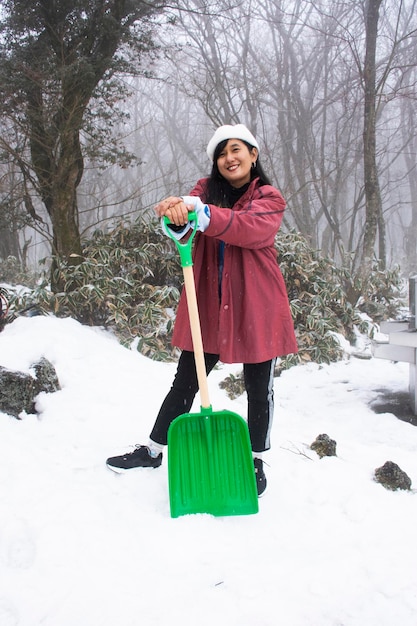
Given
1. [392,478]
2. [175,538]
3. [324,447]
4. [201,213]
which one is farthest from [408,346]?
[175,538]

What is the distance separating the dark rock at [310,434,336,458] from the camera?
2428 mm

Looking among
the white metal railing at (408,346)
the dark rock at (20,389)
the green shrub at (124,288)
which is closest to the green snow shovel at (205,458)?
the dark rock at (20,389)

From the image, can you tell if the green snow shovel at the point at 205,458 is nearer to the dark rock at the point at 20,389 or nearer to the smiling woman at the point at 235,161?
the smiling woman at the point at 235,161

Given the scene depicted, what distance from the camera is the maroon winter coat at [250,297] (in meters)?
1.79

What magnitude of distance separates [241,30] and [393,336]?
9.55 m

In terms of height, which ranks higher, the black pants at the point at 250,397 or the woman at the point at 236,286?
the woman at the point at 236,286

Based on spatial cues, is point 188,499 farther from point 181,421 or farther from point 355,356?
point 355,356

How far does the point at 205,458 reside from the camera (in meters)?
1.78

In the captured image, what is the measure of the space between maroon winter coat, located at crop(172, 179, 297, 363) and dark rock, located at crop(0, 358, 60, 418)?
1.19m

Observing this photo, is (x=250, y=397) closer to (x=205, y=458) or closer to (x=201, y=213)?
(x=205, y=458)

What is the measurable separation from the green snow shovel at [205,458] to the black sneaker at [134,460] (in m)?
0.35

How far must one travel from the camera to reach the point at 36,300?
15.4 ft

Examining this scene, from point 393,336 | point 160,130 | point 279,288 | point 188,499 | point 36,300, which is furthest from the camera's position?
point 160,130

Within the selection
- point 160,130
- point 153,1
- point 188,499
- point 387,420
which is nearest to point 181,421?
point 188,499
